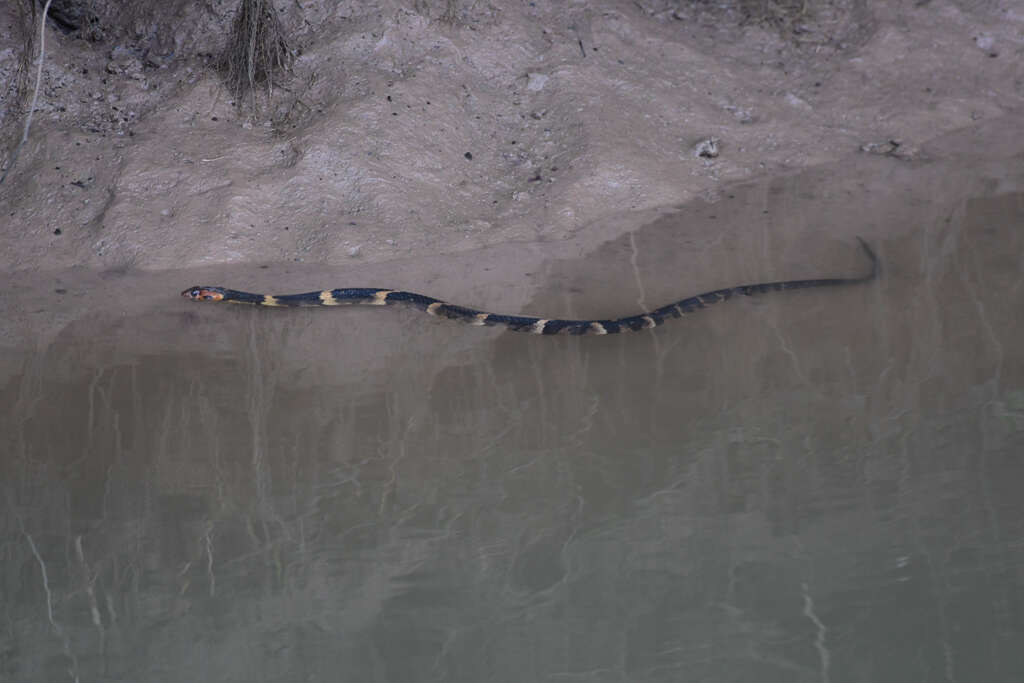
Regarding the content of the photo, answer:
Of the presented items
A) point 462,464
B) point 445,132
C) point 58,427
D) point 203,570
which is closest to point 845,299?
point 462,464

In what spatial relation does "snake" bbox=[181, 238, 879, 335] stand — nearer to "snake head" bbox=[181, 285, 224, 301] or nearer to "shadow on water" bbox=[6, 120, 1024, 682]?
"snake head" bbox=[181, 285, 224, 301]

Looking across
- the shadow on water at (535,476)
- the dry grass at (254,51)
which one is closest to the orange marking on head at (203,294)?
the shadow on water at (535,476)

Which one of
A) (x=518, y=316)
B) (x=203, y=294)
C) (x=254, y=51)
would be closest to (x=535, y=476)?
(x=518, y=316)

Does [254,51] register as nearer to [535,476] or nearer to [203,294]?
[203,294]

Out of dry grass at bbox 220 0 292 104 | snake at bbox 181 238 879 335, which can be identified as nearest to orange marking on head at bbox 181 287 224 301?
snake at bbox 181 238 879 335

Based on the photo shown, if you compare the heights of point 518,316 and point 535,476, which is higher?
point 518,316

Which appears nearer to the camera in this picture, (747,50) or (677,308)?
(677,308)

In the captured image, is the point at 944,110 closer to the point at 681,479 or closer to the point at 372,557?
the point at 681,479
